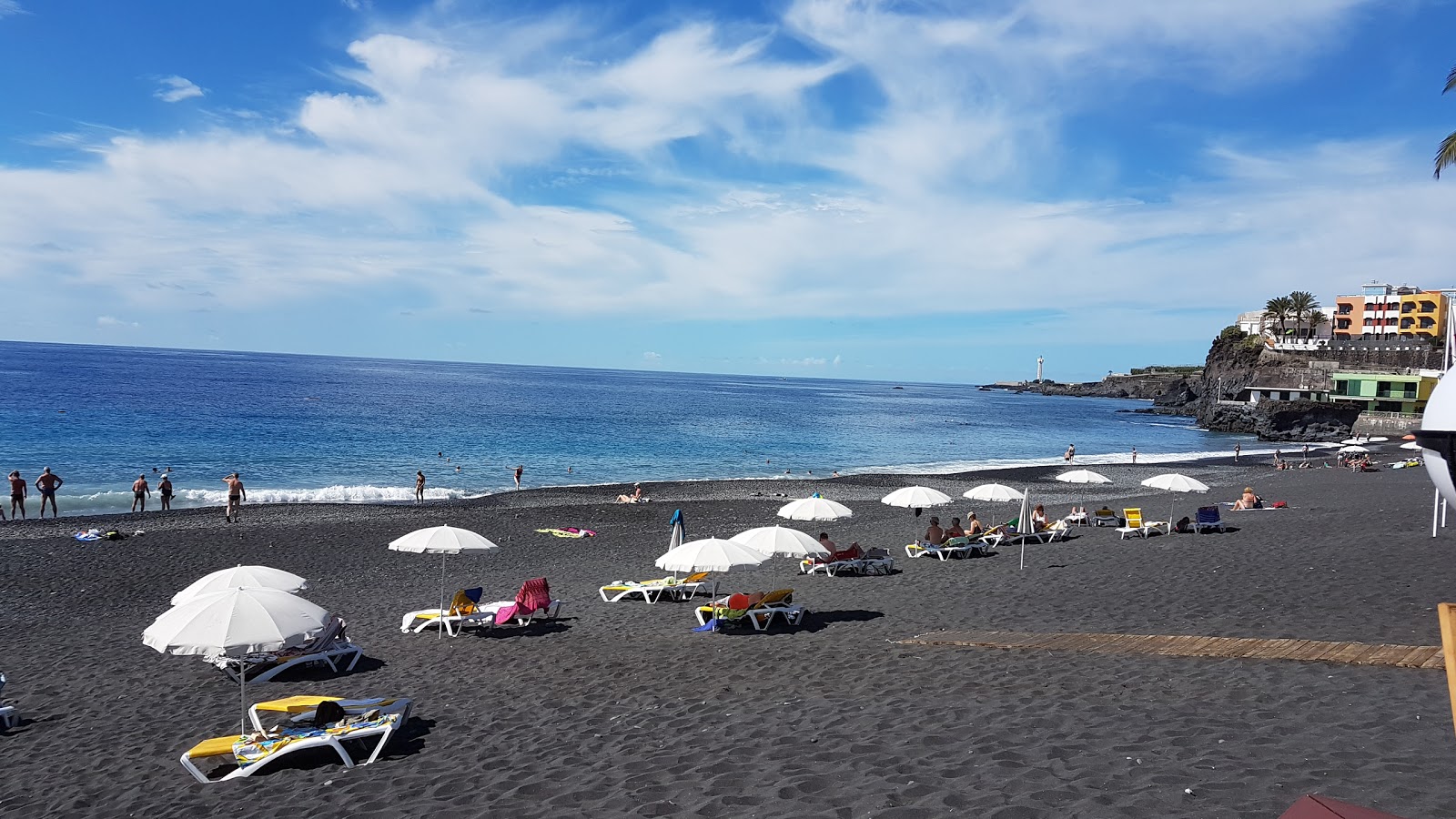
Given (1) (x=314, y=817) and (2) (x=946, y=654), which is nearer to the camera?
(1) (x=314, y=817)

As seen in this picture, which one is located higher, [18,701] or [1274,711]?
[1274,711]

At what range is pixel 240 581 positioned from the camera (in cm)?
1054

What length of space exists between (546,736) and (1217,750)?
5.94 meters

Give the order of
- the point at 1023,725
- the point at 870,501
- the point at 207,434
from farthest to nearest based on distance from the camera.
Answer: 1. the point at 207,434
2. the point at 870,501
3. the point at 1023,725

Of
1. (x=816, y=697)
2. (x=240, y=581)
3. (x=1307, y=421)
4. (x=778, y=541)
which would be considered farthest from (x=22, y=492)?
(x=1307, y=421)

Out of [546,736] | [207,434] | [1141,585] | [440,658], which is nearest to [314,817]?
[546,736]

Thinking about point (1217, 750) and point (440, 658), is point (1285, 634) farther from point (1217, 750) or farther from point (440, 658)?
point (440, 658)

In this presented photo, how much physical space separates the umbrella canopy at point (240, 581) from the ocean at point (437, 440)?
79.7 ft

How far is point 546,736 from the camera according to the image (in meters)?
8.30

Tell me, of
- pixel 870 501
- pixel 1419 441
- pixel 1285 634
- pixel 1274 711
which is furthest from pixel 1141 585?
pixel 870 501

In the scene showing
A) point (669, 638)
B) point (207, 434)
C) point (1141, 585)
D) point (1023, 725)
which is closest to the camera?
point (1023, 725)

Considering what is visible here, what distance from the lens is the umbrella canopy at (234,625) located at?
8.16m

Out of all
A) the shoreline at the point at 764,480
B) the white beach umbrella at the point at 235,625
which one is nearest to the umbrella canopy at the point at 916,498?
the white beach umbrella at the point at 235,625

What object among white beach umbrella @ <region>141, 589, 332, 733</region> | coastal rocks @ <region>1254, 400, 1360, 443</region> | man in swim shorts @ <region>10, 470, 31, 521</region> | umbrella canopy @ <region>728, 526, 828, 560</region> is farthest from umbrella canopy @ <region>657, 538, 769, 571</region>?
coastal rocks @ <region>1254, 400, 1360, 443</region>
